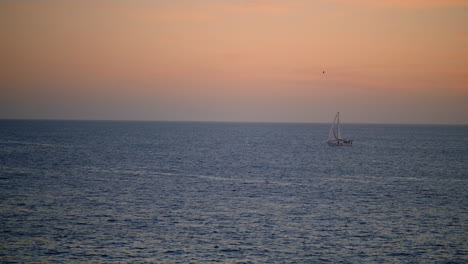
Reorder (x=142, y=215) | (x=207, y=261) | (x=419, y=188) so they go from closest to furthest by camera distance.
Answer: (x=207, y=261) → (x=142, y=215) → (x=419, y=188)

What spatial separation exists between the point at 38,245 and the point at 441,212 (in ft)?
146

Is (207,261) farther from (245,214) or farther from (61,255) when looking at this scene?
(245,214)

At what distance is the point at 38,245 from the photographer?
40125mm

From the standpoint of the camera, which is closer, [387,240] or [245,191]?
[387,240]

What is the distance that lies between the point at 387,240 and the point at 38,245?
31209mm

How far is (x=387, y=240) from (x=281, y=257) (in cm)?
1171

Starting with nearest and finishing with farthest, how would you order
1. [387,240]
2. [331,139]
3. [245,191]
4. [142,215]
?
1. [387,240]
2. [142,215]
3. [245,191]
4. [331,139]

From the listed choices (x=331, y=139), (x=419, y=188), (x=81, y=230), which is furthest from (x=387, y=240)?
(x=331, y=139)

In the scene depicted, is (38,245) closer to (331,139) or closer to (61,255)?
(61,255)

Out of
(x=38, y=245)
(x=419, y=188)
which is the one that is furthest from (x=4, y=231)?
(x=419, y=188)

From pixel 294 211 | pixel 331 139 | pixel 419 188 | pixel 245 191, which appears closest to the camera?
pixel 294 211

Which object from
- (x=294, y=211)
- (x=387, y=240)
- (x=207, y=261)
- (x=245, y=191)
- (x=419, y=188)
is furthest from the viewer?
(x=419, y=188)

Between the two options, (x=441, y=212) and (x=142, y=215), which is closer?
(x=142, y=215)

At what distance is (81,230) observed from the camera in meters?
45.3
